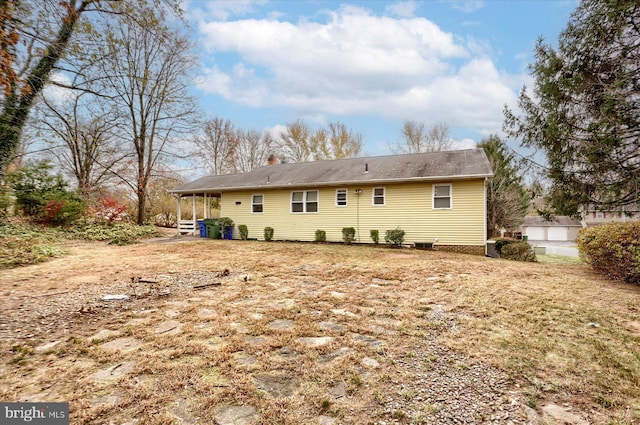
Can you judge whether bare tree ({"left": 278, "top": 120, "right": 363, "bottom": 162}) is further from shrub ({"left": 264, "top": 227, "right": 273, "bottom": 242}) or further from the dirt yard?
the dirt yard

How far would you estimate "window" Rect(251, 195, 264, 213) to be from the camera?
1480cm

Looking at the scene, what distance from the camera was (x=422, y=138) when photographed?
26.1 meters

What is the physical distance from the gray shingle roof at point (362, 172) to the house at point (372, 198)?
0.03 meters

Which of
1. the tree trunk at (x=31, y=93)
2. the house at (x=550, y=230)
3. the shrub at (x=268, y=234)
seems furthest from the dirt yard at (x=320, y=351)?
the house at (x=550, y=230)

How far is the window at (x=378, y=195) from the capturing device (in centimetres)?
1257

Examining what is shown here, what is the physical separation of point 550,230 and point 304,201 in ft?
117

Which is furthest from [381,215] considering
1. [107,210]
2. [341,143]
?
[341,143]

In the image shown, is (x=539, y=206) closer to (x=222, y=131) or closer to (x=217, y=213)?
(x=217, y=213)

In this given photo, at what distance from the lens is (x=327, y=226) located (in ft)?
44.2

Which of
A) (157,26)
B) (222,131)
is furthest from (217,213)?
(157,26)

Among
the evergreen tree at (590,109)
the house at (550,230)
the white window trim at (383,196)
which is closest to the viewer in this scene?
the evergreen tree at (590,109)

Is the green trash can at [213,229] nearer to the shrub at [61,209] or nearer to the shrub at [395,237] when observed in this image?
the shrub at [61,209]

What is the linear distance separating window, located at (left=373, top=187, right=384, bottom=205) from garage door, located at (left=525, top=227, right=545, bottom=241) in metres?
32.4

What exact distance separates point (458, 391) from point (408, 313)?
5.46 feet
